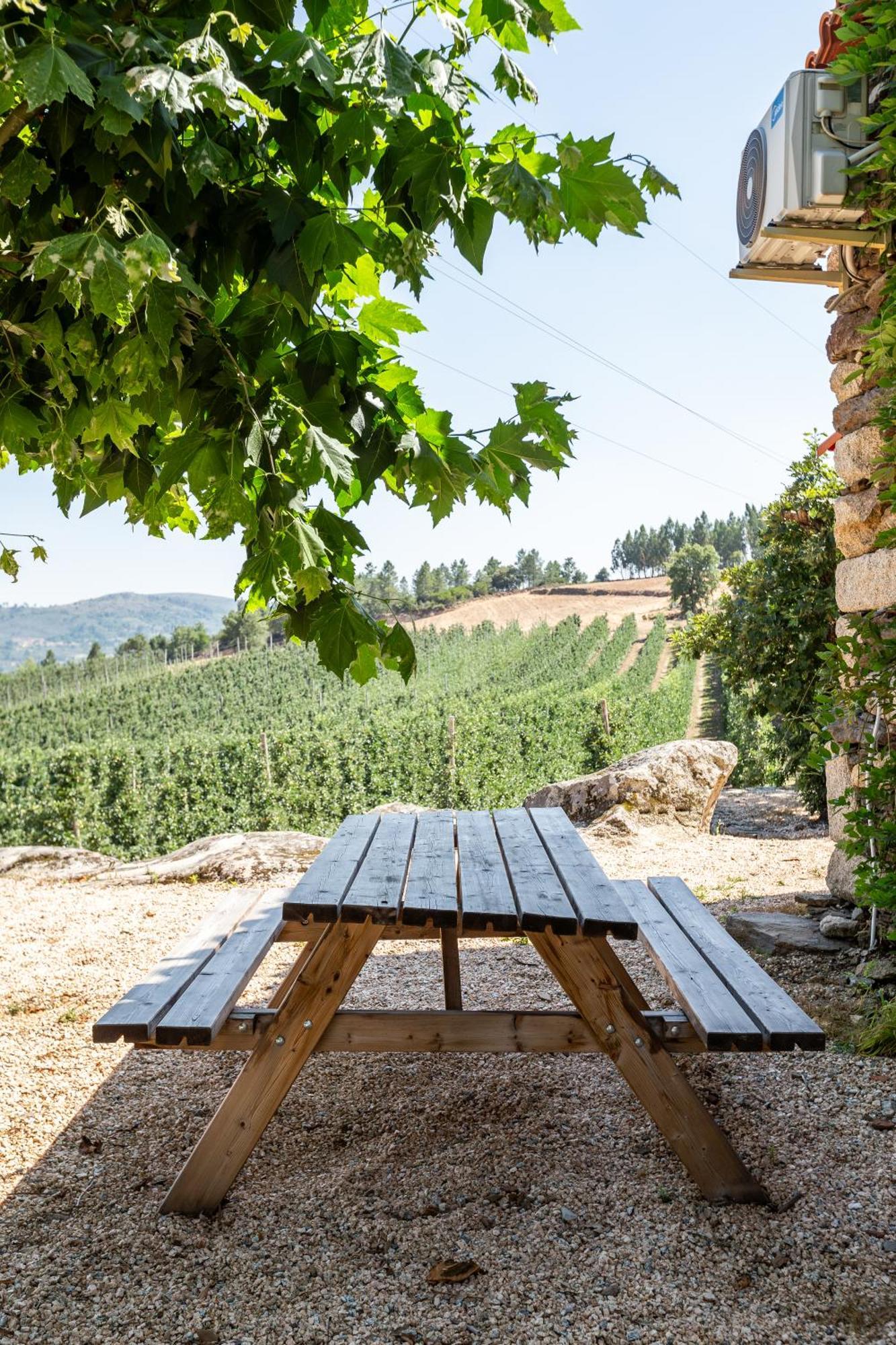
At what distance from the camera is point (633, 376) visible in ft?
113

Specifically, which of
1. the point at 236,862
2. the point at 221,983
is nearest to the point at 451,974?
the point at 221,983

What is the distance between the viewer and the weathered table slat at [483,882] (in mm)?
1865

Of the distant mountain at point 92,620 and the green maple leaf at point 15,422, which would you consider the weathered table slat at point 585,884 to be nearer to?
the green maple leaf at point 15,422

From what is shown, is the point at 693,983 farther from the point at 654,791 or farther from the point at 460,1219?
the point at 654,791

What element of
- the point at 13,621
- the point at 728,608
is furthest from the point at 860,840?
the point at 13,621

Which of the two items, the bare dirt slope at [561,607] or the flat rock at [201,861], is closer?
the flat rock at [201,861]

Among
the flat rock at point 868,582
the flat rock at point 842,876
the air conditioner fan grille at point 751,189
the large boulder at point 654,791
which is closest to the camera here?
the flat rock at point 868,582

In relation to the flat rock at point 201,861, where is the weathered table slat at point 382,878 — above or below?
above

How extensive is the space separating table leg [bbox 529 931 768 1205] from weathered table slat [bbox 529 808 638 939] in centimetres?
10

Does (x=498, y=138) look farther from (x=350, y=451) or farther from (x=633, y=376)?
(x=633, y=376)

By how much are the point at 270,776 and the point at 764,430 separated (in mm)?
48997

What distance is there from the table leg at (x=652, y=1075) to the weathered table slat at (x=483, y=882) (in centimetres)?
15

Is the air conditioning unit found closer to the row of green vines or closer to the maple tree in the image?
the row of green vines

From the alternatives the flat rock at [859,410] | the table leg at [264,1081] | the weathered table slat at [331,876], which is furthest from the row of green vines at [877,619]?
the table leg at [264,1081]
